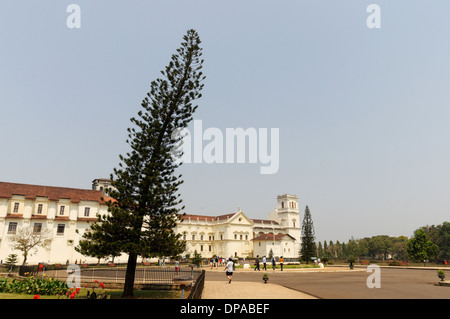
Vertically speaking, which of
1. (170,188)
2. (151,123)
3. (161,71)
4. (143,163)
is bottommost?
(170,188)

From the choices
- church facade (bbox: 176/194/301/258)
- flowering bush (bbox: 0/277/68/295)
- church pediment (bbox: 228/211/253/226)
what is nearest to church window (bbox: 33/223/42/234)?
flowering bush (bbox: 0/277/68/295)

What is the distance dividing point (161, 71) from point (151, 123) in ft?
12.2

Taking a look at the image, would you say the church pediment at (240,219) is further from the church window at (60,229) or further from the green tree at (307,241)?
the church window at (60,229)

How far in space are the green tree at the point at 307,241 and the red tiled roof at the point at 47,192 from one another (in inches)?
1648

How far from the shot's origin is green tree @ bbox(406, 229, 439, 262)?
186ft

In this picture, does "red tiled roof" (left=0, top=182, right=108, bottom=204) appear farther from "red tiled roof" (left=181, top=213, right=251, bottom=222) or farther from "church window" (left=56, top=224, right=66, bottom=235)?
"red tiled roof" (left=181, top=213, right=251, bottom=222)

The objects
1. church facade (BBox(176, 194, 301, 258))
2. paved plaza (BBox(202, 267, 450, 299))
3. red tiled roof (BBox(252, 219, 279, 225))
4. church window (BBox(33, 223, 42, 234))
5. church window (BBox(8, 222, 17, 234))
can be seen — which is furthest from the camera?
red tiled roof (BBox(252, 219, 279, 225))

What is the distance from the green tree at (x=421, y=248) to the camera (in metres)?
56.6

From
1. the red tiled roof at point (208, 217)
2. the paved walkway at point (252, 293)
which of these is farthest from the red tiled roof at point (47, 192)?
the red tiled roof at point (208, 217)

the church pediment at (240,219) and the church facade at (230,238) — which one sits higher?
the church pediment at (240,219)

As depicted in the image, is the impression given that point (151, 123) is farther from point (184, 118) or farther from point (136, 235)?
point (136, 235)

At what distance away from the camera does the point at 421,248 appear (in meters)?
57.1
